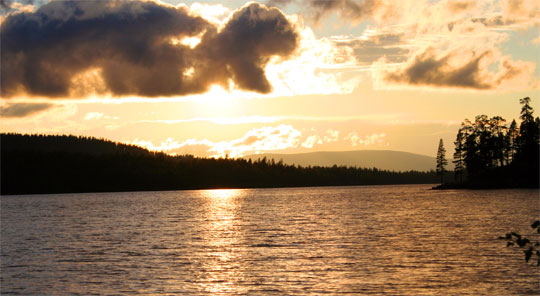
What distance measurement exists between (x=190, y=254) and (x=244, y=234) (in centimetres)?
2363

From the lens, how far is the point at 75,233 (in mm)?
89750

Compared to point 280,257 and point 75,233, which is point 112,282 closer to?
point 280,257

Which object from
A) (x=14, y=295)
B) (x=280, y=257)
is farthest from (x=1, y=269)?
(x=280, y=257)

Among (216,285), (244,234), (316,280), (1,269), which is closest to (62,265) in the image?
(1,269)

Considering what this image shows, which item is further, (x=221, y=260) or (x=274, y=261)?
(x=221, y=260)

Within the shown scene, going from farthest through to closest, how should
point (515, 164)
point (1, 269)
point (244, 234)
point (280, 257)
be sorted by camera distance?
point (515, 164) → point (244, 234) → point (280, 257) → point (1, 269)

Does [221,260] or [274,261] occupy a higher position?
[274,261]

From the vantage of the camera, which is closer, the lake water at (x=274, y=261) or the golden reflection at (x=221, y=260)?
the lake water at (x=274, y=261)

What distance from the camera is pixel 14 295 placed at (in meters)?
40.4

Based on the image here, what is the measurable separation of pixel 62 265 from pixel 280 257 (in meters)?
20.1

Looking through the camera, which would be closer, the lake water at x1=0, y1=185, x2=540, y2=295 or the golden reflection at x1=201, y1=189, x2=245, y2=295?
the lake water at x1=0, y1=185, x2=540, y2=295

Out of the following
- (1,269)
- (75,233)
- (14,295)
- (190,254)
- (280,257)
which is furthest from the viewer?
(75,233)

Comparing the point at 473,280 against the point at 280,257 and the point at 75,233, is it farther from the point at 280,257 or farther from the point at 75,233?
the point at 75,233

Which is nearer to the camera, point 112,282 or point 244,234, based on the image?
point 112,282
